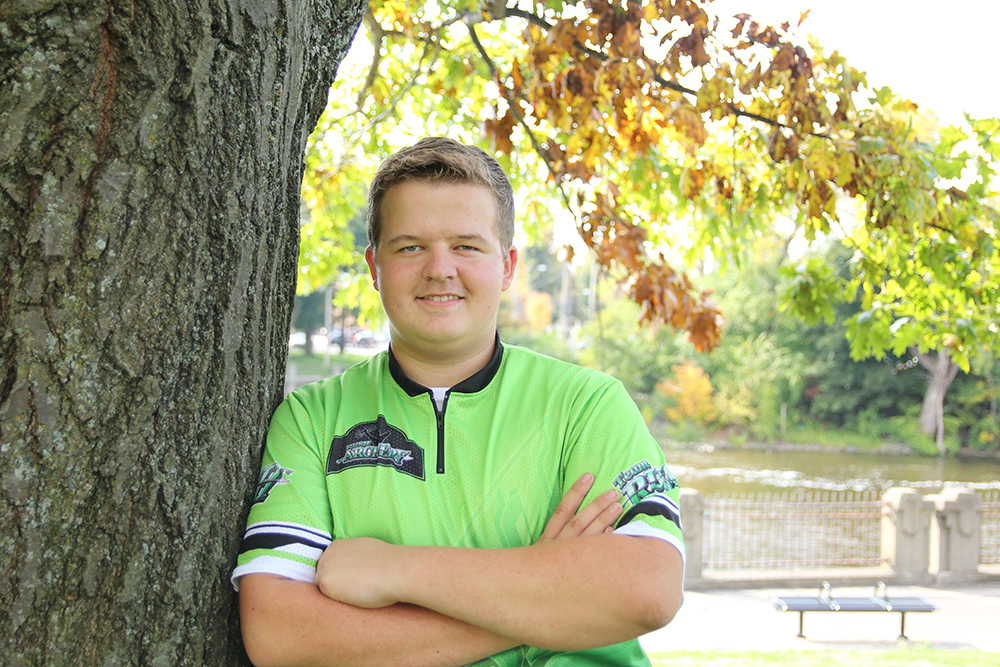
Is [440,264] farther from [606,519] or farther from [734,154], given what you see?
[734,154]

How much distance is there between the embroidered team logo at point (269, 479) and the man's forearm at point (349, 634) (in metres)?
0.24

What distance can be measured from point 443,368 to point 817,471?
3343 centimetres

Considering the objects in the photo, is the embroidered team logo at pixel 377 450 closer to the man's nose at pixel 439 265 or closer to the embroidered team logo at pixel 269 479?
the embroidered team logo at pixel 269 479

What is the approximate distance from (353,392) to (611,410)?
687 mm

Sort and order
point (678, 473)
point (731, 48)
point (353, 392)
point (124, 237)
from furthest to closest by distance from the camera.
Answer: point (678, 473), point (731, 48), point (353, 392), point (124, 237)

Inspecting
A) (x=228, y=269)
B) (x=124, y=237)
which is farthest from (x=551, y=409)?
(x=124, y=237)

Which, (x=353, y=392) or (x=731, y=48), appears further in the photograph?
(x=731, y=48)

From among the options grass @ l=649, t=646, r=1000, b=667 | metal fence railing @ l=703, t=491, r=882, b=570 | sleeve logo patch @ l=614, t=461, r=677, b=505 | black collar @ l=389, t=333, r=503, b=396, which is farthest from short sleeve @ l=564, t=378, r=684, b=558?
metal fence railing @ l=703, t=491, r=882, b=570

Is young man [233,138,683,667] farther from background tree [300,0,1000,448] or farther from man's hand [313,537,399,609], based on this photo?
background tree [300,0,1000,448]

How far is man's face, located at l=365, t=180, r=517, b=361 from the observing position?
201 centimetres

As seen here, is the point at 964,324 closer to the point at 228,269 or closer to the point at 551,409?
the point at 551,409

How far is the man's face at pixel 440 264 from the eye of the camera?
201cm

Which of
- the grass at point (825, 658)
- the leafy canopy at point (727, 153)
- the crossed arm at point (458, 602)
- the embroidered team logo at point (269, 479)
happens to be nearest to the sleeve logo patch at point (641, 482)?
the crossed arm at point (458, 602)

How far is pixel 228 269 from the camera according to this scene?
5.86ft
